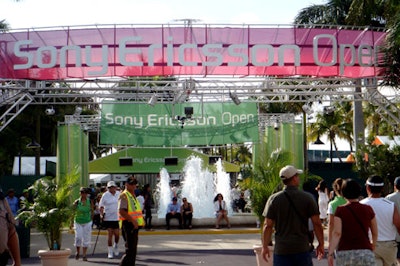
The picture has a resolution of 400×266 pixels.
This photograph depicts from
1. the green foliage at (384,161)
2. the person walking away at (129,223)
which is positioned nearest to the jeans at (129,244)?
Answer: the person walking away at (129,223)

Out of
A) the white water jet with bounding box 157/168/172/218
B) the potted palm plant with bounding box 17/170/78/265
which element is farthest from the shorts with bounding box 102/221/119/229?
the white water jet with bounding box 157/168/172/218

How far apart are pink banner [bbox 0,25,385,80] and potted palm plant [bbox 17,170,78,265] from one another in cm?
784

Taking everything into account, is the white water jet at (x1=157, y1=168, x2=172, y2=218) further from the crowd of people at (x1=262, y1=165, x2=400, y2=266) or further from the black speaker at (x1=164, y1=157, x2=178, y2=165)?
the crowd of people at (x1=262, y1=165, x2=400, y2=266)

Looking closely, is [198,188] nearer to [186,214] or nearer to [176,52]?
[186,214]

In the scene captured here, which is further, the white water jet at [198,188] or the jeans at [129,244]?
the white water jet at [198,188]

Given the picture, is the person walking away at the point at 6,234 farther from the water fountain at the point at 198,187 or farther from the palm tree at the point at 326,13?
the palm tree at the point at 326,13

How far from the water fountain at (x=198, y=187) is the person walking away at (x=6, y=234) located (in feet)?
70.3

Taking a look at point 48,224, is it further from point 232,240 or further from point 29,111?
point 29,111

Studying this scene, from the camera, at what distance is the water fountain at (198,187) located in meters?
35.1

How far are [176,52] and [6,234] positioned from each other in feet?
39.9

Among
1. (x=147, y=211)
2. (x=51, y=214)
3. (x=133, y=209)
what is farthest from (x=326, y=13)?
(x=133, y=209)

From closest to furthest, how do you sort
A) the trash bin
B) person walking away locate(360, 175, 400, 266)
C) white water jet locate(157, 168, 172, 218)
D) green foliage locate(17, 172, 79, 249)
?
person walking away locate(360, 175, 400, 266) → green foliage locate(17, 172, 79, 249) → the trash bin → white water jet locate(157, 168, 172, 218)

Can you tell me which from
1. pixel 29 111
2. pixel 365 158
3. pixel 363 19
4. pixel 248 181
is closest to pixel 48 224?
pixel 248 181

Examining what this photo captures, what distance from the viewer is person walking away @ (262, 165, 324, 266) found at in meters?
8.59
